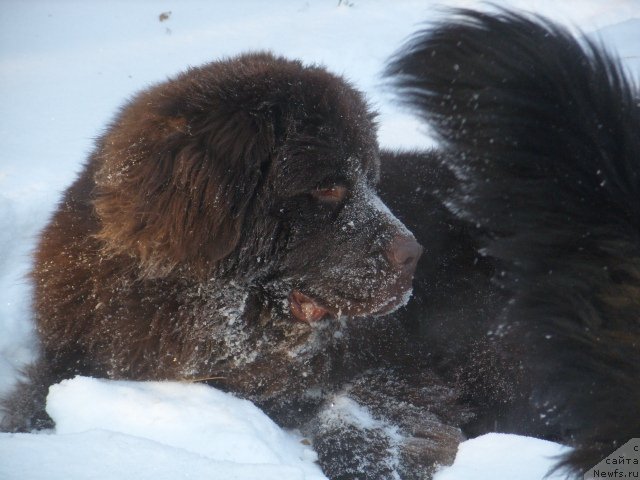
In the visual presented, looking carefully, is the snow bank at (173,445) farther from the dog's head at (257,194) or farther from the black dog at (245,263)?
the dog's head at (257,194)

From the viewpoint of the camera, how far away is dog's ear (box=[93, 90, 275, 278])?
2664 millimetres

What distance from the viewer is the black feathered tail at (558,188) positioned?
235cm

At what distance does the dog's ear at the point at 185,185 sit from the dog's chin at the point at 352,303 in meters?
0.44

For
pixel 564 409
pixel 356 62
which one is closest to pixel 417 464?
pixel 564 409

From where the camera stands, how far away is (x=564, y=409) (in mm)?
2426

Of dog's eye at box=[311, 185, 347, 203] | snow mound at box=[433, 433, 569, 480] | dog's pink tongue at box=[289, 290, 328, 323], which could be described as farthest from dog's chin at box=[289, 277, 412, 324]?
snow mound at box=[433, 433, 569, 480]

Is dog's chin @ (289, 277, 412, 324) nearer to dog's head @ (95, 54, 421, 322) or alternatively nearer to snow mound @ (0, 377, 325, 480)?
dog's head @ (95, 54, 421, 322)

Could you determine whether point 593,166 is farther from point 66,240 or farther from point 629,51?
point 629,51

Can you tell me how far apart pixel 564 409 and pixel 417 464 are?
776 millimetres

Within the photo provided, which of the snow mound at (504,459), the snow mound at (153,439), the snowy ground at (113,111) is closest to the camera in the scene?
the snow mound at (153,439)

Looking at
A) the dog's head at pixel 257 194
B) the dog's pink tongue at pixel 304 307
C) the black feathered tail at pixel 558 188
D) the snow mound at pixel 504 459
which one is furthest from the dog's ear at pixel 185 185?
the snow mound at pixel 504 459

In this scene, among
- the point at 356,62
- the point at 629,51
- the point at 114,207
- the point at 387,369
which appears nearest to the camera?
the point at 114,207

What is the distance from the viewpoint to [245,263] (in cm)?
282

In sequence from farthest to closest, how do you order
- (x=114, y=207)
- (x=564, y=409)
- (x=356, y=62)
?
(x=356, y=62)
(x=114, y=207)
(x=564, y=409)
